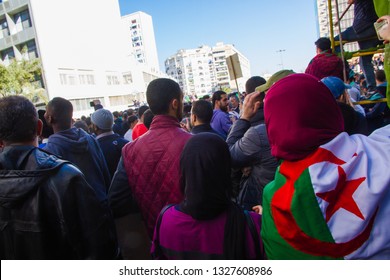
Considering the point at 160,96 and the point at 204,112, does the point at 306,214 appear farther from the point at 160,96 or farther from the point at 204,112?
the point at 204,112

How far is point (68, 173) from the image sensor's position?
67.7 inches

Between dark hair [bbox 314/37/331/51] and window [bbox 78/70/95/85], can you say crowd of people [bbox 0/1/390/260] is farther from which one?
window [bbox 78/70/95/85]

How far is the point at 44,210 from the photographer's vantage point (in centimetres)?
168

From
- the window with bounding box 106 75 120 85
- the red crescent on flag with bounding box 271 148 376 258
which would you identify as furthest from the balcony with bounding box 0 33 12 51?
the red crescent on flag with bounding box 271 148 376 258

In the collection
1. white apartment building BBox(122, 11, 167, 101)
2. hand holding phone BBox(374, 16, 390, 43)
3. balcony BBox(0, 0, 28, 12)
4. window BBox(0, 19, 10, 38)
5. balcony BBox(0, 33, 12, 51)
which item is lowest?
hand holding phone BBox(374, 16, 390, 43)

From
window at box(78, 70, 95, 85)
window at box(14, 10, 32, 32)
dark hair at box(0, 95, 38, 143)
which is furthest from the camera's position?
window at box(78, 70, 95, 85)

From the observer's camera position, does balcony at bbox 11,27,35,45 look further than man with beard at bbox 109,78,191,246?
Yes

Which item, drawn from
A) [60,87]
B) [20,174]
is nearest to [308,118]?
[20,174]

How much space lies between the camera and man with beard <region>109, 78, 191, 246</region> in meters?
2.12

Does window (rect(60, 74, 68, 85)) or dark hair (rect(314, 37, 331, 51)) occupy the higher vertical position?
window (rect(60, 74, 68, 85))

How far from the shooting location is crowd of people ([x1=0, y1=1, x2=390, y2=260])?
111 cm

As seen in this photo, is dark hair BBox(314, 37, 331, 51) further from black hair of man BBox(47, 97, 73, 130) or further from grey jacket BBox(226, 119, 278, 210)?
black hair of man BBox(47, 97, 73, 130)

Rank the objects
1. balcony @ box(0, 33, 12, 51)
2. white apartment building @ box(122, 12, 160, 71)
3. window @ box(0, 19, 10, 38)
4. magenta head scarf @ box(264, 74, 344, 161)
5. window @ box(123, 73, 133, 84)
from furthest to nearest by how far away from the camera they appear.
A: white apartment building @ box(122, 12, 160, 71) < window @ box(123, 73, 133, 84) < window @ box(0, 19, 10, 38) < balcony @ box(0, 33, 12, 51) < magenta head scarf @ box(264, 74, 344, 161)

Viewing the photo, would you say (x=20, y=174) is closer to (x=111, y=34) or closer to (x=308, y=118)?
(x=308, y=118)
